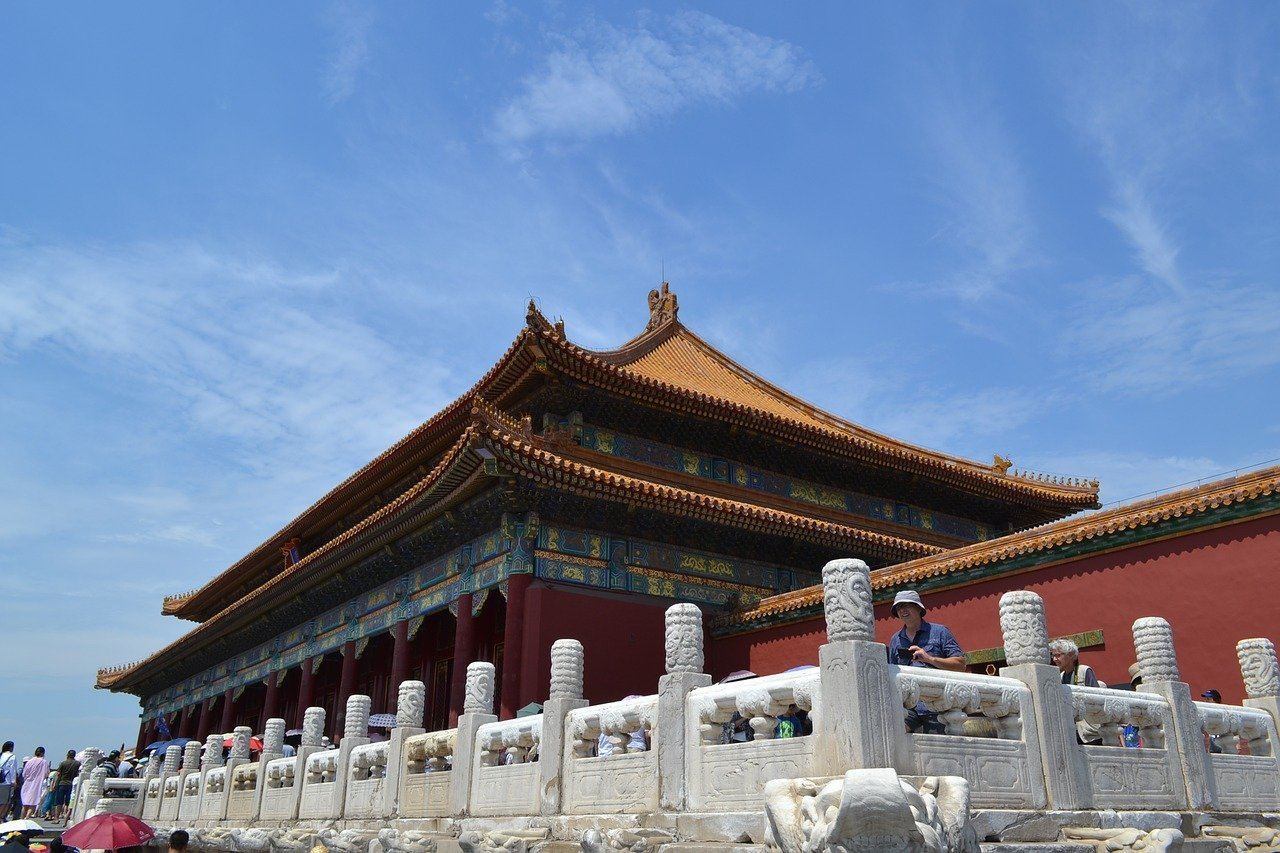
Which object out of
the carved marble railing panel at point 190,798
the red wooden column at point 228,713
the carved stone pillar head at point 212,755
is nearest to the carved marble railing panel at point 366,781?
the carved marble railing panel at point 190,798

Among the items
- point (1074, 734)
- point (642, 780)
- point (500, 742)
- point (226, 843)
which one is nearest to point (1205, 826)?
point (1074, 734)

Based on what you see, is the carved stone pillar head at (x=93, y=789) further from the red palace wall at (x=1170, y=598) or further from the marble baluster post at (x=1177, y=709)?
the marble baluster post at (x=1177, y=709)

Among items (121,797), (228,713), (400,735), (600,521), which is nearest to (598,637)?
(600,521)

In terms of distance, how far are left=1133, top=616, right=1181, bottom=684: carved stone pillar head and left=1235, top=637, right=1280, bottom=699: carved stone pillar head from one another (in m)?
1.23

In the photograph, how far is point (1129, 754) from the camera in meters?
7.36

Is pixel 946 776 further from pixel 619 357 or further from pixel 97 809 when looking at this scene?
pixel 97 809

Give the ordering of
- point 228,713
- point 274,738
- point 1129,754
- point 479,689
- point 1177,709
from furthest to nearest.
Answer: point 228,713, point 274,738, point 479,689, point 1177,709, point 1129,754

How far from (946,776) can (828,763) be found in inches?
27.4

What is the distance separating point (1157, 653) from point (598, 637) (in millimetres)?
8773

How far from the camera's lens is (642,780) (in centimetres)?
754

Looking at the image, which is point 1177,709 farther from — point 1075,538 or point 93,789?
point 93,789

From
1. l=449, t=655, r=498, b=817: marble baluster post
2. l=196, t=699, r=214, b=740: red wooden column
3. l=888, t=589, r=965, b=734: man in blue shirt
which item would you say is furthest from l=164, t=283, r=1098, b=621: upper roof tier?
l=888, t=589, r=965, b=734: man in blue shirt

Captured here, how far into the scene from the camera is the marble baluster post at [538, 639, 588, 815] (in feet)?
27.8

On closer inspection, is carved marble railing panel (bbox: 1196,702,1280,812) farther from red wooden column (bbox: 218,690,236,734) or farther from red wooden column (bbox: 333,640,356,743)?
red wooden column (bbox: 218,690,236,734)
